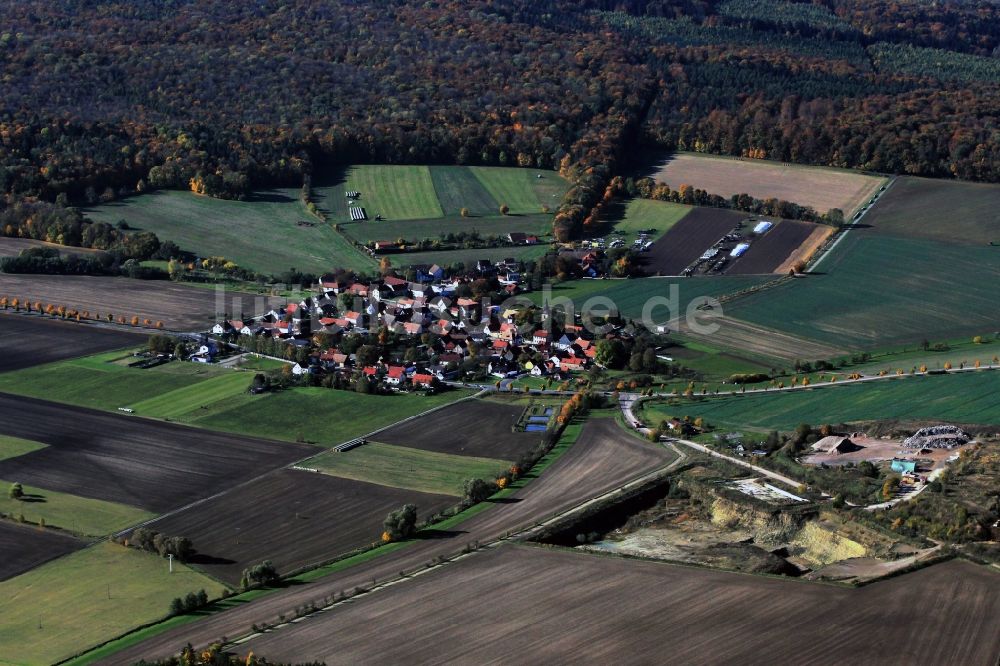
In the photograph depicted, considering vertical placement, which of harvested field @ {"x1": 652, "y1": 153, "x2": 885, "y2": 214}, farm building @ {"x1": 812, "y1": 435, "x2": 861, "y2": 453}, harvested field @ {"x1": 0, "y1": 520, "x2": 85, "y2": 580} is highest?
harvested field @ {"x1": 652, "y1": 153, "x2": 885, "y2": 214}

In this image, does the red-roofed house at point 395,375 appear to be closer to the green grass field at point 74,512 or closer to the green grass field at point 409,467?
the green grass field at point 409,467

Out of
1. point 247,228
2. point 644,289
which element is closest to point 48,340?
point 247,228

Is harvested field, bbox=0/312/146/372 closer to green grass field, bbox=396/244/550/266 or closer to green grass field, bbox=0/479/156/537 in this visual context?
green grass field, bbox=0/479/156/537

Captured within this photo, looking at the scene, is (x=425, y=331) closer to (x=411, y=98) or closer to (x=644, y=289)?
(x=644, y=289)

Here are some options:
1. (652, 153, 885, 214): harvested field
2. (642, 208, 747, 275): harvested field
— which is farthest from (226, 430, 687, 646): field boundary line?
(652, 153, 885, 214): harvested field

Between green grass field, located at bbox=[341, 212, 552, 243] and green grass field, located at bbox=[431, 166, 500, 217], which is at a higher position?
green grass field, located at bbox=[431, 166, 500, 217]

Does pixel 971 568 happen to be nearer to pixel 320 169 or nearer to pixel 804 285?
pixel 804 285

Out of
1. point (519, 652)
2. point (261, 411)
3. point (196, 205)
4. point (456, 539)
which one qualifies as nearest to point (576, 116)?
point (196, 205)
